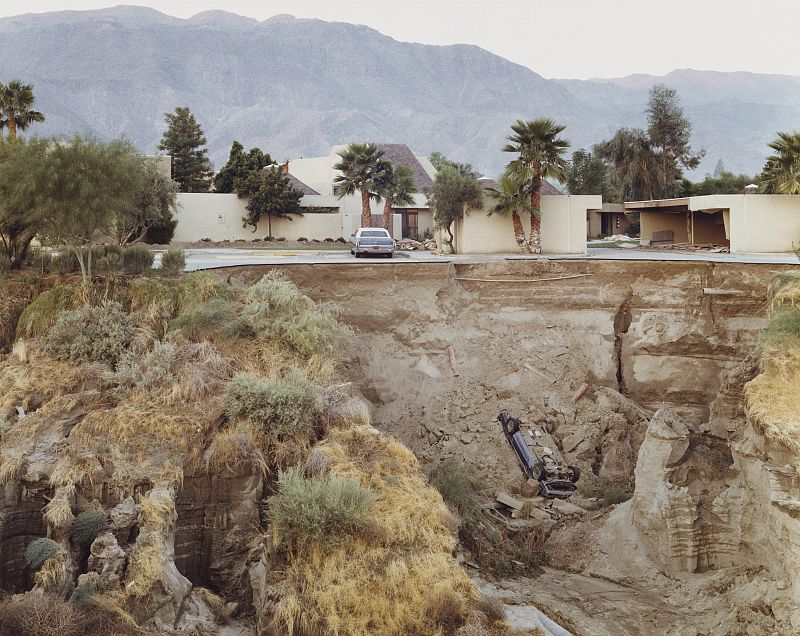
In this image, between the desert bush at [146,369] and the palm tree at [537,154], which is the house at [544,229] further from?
the desert bush at [146,369]

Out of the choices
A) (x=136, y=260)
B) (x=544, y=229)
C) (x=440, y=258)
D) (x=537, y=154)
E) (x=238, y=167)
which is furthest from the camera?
(x=238, y=167)

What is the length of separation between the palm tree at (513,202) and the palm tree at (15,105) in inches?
796

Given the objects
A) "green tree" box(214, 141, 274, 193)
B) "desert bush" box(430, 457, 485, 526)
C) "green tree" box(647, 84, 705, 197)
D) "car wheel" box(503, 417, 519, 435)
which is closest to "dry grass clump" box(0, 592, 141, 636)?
"desert bush" box(430, 457, 485, 526)

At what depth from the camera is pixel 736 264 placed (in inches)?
926

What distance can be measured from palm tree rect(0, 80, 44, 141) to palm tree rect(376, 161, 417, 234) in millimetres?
16227

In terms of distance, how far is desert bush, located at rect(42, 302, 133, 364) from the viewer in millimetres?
15828

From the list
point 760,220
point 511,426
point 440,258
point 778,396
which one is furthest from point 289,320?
point 760,220

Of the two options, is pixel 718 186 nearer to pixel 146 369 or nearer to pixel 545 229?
pixel 545 229

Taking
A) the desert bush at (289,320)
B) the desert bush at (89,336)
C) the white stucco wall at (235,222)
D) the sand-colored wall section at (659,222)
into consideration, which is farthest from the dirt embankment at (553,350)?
the white stucco wall at (235,222)

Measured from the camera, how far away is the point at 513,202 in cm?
3073

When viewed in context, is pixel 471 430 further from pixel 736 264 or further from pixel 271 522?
pixel 271 522

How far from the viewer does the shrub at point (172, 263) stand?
2012 cm

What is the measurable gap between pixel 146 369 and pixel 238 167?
3378 cm

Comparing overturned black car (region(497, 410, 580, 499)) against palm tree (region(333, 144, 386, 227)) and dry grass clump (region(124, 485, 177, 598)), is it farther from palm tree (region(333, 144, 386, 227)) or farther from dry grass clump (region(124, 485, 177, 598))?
palm tree (region(333, 144, 386, 227))
